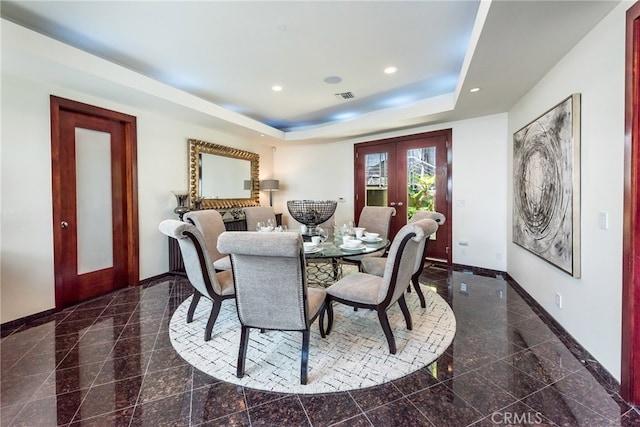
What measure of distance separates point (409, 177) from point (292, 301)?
3934 mm

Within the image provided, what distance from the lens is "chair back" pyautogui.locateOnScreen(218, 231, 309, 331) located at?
61.2 inches

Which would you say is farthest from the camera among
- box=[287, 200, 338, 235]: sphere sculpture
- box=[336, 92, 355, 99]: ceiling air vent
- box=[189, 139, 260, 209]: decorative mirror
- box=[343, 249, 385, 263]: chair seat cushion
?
box=[189, 139, 260, 209]: decorative mirror

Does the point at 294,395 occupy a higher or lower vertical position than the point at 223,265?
lower

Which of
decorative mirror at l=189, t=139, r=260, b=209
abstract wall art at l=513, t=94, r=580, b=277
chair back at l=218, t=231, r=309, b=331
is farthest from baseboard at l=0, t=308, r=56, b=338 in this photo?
abstract wall art at l=513, t=94, r=580, b=277

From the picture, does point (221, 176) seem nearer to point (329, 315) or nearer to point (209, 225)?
point (209, 225)

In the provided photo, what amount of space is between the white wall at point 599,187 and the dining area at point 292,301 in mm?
Result: 952

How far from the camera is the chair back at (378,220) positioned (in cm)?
358

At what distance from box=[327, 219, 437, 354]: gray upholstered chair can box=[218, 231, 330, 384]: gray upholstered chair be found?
403mm

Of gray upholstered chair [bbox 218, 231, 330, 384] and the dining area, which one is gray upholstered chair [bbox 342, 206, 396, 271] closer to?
the dining area

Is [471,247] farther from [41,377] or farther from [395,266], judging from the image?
[41,377]

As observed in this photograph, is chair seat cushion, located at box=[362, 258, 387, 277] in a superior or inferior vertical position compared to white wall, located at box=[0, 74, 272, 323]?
inferior

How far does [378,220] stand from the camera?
144 inches

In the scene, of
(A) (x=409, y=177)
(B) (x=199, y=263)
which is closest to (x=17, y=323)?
(B) (x=199, y=263)

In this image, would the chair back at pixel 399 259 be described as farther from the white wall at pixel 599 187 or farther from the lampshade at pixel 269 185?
the lampshade at pixel 269 185
